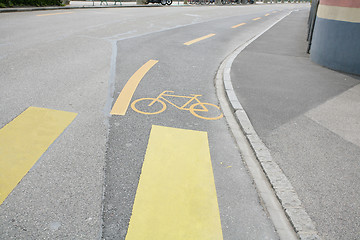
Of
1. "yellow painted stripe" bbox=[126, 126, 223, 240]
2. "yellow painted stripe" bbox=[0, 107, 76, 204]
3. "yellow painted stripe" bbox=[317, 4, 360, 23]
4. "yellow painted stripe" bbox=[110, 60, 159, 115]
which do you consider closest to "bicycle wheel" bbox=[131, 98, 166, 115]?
"yellow painted stripe" bbox=[110, 60, 159, 115]

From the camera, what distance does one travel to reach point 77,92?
17.7 feet

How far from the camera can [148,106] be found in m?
5.00

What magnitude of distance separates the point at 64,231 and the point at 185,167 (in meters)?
1.52

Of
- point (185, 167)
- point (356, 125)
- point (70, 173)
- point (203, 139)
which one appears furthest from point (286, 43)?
point (70, 173)

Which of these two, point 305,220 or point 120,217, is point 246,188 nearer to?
point 305,220

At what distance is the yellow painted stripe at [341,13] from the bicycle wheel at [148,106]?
18.2 feet

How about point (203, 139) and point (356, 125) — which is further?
point (356, 125)

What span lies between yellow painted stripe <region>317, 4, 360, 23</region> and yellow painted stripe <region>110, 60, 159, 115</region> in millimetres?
5033

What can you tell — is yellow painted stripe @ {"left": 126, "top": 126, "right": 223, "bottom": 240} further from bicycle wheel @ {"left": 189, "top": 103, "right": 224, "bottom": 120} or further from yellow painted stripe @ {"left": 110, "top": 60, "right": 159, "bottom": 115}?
yellow painted stripe @ {"left": 110, "top": 60, "right": 159, "bottom": 115}

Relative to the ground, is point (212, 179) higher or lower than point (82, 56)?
lower

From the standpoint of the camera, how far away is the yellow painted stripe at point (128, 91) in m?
4.81

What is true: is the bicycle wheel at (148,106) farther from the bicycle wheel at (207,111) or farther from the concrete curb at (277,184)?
the concrete curb at (277,184)

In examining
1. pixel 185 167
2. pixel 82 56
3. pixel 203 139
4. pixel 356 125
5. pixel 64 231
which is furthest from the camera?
pixel 82 56

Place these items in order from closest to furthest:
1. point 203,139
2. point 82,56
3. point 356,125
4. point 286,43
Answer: point 203,139
point 356,125
point 82,56
point 286,43
